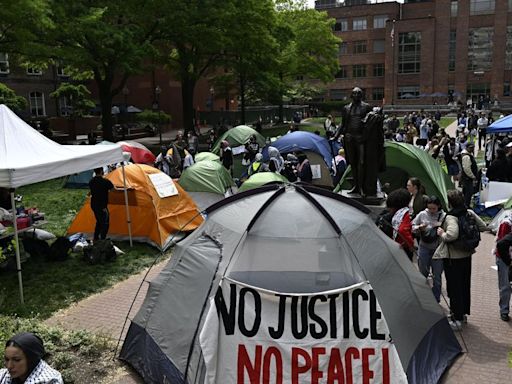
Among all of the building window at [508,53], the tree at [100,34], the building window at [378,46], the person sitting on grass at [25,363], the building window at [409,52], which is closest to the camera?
the person sitting on grass at [25,363]

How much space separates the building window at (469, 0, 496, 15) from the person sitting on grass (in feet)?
236

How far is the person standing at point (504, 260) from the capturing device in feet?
21.7

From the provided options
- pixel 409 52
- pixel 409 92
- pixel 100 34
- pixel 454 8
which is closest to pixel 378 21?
pixel 409 52

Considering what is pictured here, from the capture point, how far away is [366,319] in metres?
5.27

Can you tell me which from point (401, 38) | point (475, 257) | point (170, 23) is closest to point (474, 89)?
point (401, 38)

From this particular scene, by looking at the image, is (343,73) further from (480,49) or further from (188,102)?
(188,102)

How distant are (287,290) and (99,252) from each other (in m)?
6.09

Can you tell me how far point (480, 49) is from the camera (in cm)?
6569

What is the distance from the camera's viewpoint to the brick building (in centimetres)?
6462

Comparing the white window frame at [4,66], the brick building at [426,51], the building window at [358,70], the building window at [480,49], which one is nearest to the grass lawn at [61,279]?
the white window frame at [4,66]

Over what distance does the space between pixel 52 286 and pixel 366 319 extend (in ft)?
20.3

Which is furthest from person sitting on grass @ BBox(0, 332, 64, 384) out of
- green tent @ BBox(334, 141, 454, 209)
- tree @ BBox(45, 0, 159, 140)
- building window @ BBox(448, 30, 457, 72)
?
building window @ BBox(448, 30, 457, 72)

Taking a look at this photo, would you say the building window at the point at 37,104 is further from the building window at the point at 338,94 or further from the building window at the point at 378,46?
the building window at the point at 378,46

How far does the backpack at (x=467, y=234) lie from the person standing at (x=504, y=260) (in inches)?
12.4
